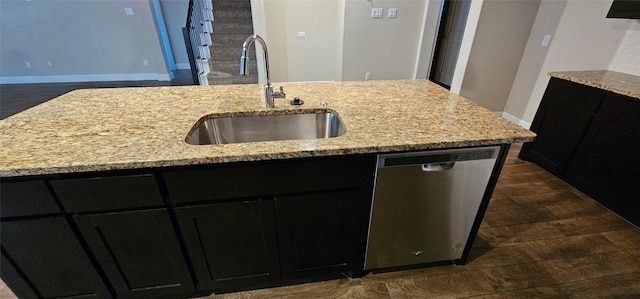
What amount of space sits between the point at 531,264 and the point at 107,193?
2.30m

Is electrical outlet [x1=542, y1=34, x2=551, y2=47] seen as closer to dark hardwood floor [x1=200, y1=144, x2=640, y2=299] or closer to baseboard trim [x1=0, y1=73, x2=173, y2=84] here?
dark hardwood floor [x1=200, y1=144, x2=640, y2=299]

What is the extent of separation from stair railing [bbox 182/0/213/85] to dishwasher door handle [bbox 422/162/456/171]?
3.85 meters

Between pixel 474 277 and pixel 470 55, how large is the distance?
2745 millimetres

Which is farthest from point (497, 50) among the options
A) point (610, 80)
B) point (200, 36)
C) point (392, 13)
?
point (200, 36)

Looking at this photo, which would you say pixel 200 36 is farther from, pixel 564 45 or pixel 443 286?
pixel 564 45

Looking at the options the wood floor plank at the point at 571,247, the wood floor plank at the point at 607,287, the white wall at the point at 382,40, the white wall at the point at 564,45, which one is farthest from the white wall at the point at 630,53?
the white wall at the point at 382,40

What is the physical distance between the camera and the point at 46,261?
1133 mm

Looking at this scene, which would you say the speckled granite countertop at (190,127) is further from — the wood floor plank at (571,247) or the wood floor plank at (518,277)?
the wood floor plank at (571,247)

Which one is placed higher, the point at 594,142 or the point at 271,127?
the point at 271,127

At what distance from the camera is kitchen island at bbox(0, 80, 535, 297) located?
983 mm

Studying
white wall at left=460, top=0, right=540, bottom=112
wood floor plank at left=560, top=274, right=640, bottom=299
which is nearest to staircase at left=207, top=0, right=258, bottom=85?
white wall at left=460, top=0, right=540, bottom=112

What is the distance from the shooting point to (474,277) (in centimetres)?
156

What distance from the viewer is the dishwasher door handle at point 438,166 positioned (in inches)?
47.2

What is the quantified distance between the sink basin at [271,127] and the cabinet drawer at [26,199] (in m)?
0.65
